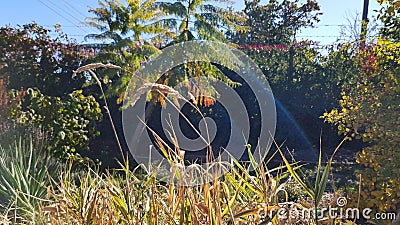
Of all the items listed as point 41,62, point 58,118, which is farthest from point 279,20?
point 58,118

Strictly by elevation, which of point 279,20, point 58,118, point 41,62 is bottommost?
point 58,118

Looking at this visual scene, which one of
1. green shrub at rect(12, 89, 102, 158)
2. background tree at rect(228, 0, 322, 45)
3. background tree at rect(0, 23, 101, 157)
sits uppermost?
background tree at rect(228, 0, 322, 45)

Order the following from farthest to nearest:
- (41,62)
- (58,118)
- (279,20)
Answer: (279,20)
(41,62)
(58,118)

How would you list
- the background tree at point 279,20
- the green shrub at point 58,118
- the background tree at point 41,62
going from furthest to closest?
the background tree at point 279,20
the background tree at point 41,62
the green shrub at point 58,118

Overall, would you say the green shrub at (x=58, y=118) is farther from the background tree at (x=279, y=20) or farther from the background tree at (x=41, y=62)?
the background tree at (x=279, y=20)

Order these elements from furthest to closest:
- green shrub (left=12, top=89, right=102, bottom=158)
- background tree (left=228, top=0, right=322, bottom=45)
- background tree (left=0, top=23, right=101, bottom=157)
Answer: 1. background tree (left=228, top=0, right=322, bottom=45)
2. background tree (left=0, top=23, right=101, bottom=157)
3. green shrub (left=12, top=89, right=102, bottom=158)

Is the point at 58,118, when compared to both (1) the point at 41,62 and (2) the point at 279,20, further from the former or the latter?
(2) the point at 279,20

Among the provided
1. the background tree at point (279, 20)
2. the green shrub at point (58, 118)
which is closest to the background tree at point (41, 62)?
the green shrub at point (58, 118)

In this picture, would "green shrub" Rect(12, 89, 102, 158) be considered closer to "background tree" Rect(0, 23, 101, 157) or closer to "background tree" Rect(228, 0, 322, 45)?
"background tree" Rect(0, 23, 101, 157)

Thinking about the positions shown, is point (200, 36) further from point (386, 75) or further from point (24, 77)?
point (24, 77)

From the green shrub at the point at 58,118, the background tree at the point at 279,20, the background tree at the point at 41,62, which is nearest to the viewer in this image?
the green shrub at the point at 58,118

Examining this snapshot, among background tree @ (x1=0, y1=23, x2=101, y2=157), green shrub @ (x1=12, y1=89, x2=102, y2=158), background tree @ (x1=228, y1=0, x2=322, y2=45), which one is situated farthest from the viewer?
background tree @ (x1=228, y1=0, x2=322, y2=45)

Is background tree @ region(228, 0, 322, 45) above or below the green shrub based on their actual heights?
above

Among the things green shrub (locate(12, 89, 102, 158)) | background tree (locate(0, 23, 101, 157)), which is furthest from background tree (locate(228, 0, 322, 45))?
green shrub (locate(12, 89, 102, 158))
